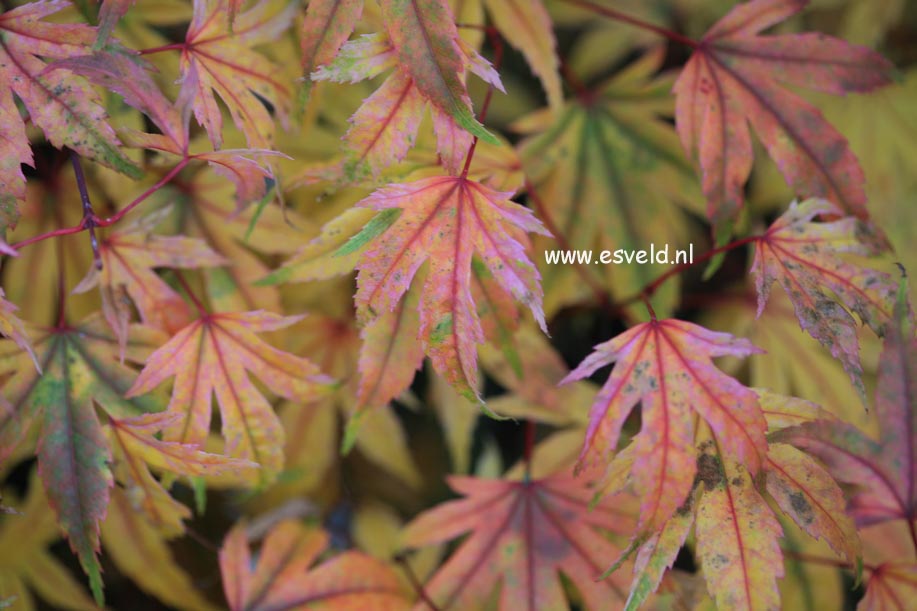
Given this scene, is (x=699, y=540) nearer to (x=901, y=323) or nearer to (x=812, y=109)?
(x=901, y=323)

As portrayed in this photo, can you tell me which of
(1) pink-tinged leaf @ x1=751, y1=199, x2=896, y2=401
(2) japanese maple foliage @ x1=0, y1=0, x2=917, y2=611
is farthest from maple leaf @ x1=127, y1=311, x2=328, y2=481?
(1) pink-tinged leaf @ x1=751, y1=199, x2=896, y2=401

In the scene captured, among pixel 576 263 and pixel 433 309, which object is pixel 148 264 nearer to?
pixel 433 309

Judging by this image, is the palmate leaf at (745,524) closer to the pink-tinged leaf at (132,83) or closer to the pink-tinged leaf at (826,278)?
the pink-tinged leaf at (826,278)

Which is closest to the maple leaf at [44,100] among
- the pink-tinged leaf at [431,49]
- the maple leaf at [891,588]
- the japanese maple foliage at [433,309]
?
the japanese maple foliage at [433,309]

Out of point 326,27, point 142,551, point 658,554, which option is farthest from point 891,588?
point 142,551

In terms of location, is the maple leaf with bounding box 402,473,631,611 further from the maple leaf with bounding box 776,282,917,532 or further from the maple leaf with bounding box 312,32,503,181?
the maple leaf with bounding box 312,32,503,181

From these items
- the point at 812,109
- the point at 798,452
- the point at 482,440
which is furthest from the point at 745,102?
the point at 482,440
